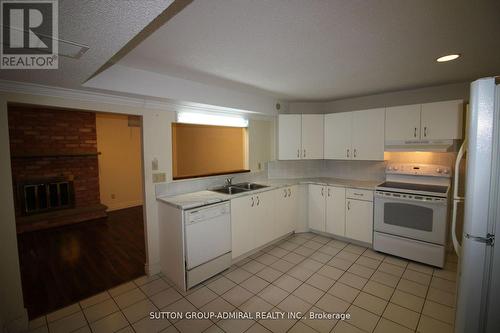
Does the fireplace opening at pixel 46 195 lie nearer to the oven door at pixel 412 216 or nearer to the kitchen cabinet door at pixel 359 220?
the kitchen cabinet door at pixel 359 220

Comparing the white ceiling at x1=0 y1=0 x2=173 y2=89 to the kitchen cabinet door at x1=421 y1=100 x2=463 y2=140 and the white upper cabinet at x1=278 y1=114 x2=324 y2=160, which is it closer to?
the white upper cabinet at x1=278 y1=114 x2=324 y2=160

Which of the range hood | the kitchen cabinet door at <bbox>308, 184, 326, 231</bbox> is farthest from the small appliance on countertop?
the kitchen cabinet door at <bbox>308, 184, 326, 231</bbox>

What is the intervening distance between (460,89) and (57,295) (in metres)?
5.38

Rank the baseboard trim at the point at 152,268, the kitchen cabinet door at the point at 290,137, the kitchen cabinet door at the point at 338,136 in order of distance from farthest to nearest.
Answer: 1. the kitchen cabinet door at the point at 290,137
2. the kitchen cabinet door at the point at 338,136
3. the baseboard trim at the point at 152,268

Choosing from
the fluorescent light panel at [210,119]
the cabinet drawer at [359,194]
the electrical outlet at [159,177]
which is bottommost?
the cabinet drawer at [359,194]

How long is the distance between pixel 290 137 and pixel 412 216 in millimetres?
2065

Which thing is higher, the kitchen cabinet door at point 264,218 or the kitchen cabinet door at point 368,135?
the kitchen cabinet door at point 368,135

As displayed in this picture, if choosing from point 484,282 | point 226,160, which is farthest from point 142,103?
point 484,282

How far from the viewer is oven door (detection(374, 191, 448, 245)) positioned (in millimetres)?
2748

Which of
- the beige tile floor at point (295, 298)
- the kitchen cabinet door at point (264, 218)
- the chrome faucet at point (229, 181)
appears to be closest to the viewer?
the beige tile floor at point (295, 298)

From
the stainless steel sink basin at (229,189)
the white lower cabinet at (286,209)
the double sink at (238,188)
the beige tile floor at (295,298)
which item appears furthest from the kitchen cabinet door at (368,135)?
the stainless steel sink basin at (229,189)

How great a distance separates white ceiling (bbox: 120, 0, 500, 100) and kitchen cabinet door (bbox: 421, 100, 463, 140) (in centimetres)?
34

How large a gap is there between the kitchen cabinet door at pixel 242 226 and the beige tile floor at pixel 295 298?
0.69 ft

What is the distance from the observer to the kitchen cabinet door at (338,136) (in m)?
3.70
